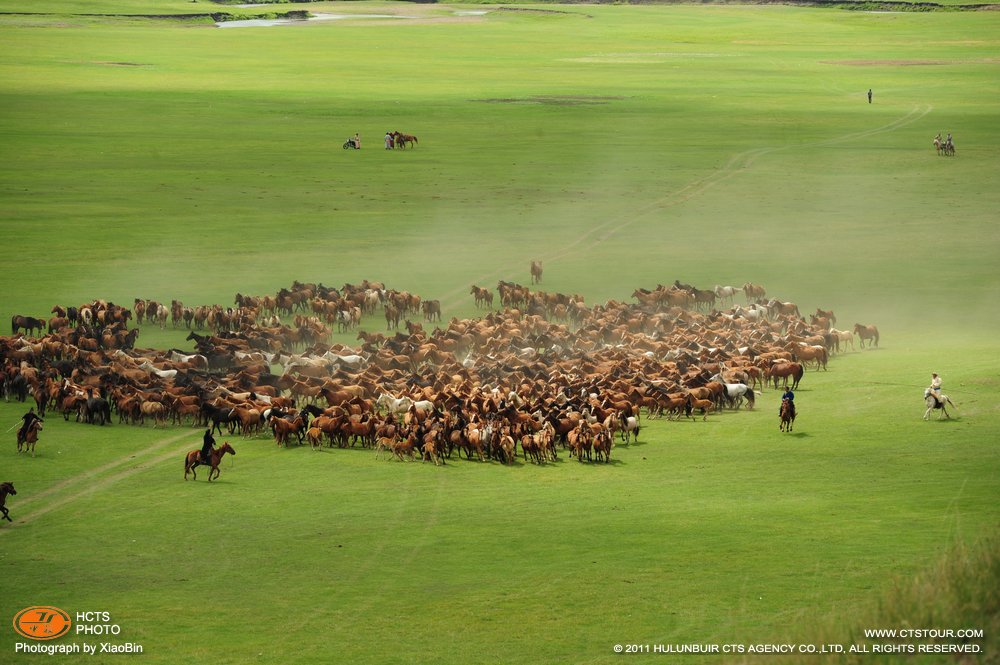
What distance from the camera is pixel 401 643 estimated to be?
1878 centimetres

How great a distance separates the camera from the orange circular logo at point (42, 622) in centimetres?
1923

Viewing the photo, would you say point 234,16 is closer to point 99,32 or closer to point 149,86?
point 99,32

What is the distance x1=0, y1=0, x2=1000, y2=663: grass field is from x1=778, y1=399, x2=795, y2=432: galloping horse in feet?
1.15

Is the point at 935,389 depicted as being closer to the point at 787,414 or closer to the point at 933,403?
the point at 933,403

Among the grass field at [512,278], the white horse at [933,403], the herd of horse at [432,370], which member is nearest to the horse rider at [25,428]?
the herd of horse at [432,370]

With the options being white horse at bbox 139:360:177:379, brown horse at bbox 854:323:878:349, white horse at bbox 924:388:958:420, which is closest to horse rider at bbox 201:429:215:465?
white horse at bbox 139:360:177:379

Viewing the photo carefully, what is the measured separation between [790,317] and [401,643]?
→ 84.5ft

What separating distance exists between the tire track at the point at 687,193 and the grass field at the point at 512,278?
0.36m

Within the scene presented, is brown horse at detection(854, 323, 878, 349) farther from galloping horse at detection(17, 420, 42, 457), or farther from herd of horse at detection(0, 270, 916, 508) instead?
galloping horse at detection(17, 420, 42, 457)

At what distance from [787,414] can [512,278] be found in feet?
77.8

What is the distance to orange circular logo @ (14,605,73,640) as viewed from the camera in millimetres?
19234

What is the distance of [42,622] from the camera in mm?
19562

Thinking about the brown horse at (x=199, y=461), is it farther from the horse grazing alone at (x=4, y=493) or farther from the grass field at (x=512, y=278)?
the horse grazing alone at (x=4, y=493)

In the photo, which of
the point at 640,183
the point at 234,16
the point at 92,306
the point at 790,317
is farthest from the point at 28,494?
the point at 234,16
